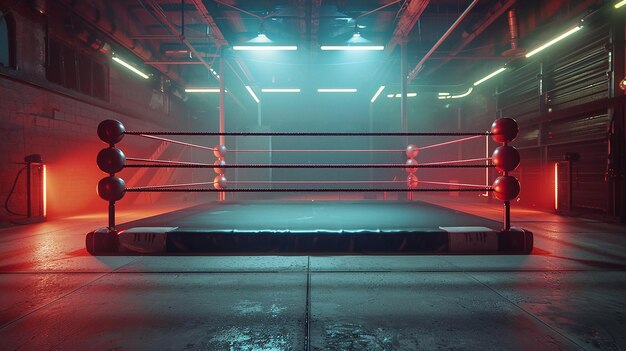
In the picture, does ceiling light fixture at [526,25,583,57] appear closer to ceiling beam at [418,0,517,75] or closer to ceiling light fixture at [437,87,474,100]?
ceiling beam at [418,0,517,75]

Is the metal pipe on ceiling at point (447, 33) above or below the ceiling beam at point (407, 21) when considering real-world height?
below

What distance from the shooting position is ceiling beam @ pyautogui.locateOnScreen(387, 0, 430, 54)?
595 centimetres

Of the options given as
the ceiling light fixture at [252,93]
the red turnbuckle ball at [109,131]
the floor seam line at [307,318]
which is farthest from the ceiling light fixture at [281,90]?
the floor seam line at [307,318]

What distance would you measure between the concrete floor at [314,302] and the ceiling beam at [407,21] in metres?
5.40

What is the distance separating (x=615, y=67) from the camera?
Result: 187 inches

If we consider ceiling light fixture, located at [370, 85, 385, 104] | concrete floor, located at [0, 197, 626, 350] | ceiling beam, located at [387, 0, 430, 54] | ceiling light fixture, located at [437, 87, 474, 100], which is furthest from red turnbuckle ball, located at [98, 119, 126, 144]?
ceiling light fixture, located at [437, 87, 474, 100]

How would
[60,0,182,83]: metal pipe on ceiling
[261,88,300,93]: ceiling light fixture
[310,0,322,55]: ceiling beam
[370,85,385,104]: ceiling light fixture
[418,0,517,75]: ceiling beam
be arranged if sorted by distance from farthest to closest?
[261,88,300,93]: ceiling light fixture < [370,85,385,104]: ceiling light fixture < [310,0,322,55]: ceiling beam < [418,0,517,75]: ceiling beam < [60,0,182,83]: metal pipe on ceiling

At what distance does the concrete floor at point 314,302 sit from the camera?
1.17 m

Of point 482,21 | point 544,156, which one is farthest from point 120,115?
point 544,156

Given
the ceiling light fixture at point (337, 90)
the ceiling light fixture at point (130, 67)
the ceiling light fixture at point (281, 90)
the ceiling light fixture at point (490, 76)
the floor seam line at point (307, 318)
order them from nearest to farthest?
the floor seam line at point (307, 318), the ceiling light fixture at point (130, 67), the ceiling light fixture at point (490, 76), the ceiling light fixture at point (281, 90), the ceiling light fixture at point (337, 90)

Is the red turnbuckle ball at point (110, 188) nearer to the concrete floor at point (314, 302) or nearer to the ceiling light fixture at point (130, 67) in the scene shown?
the concrete floor at point (314, 302)

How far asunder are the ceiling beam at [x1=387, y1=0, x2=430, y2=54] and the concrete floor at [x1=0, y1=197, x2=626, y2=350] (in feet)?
17.7

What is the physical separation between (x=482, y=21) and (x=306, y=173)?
7611 mm

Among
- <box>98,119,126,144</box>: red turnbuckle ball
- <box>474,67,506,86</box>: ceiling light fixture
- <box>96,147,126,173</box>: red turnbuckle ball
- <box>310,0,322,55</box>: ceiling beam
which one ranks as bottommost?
<box>96,147,126,173</box>: red turnbuckle ball
